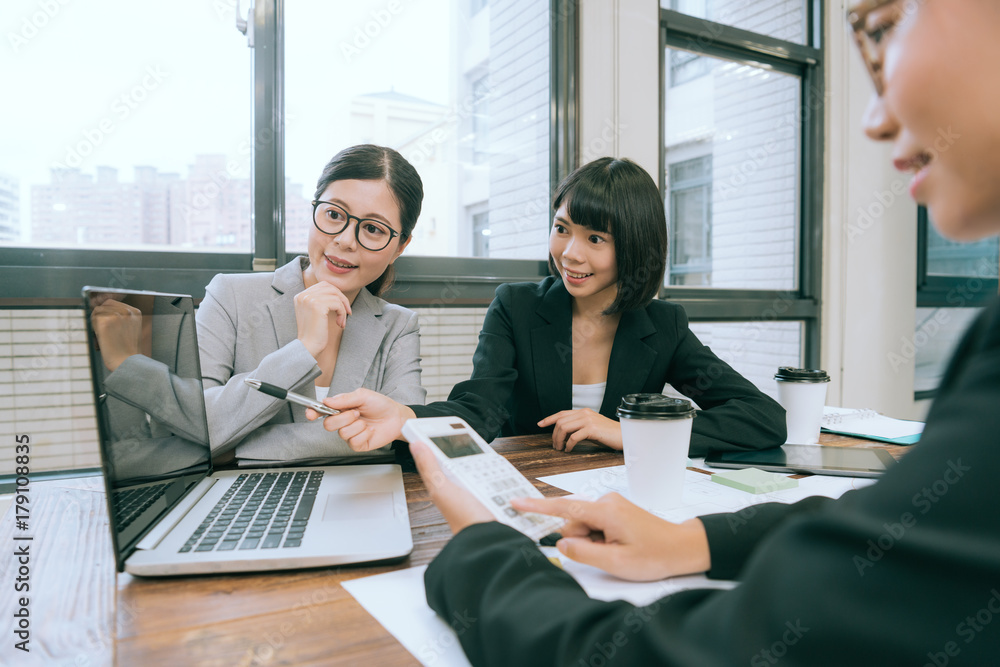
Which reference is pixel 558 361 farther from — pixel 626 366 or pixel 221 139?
pixel 221 139

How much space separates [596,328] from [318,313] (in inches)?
33.9

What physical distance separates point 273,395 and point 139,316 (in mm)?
331

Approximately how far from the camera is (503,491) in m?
0.70

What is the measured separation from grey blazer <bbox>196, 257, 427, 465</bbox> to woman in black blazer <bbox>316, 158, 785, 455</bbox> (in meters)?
0.22

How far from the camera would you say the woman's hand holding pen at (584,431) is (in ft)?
4.01

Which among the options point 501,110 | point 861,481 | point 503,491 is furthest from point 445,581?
point 501,110

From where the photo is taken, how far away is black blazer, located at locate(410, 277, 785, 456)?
4.99ft

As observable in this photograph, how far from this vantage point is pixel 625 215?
1.59m

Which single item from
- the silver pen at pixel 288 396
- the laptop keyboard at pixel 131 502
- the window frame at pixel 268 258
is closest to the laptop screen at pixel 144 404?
the laptop keyboard at pixel 131 502

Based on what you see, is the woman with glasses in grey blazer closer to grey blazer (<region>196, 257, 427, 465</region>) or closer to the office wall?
grey blazer (<region>196, 257, 427, 465</region>)
